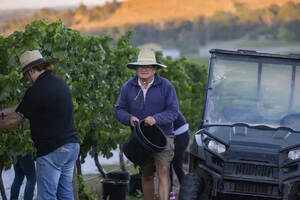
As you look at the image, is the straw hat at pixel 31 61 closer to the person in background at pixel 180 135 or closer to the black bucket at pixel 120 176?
the person in background at pixel 180 135

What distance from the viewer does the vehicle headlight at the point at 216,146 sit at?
7665 millimetres

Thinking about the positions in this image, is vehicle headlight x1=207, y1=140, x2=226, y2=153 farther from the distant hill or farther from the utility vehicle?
the distant hill

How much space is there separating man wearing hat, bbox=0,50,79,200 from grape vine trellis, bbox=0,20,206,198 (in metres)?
0.74

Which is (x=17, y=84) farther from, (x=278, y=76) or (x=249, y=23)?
(x=249, y=23)

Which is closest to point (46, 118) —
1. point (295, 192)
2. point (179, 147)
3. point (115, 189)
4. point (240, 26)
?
point (295, 192)

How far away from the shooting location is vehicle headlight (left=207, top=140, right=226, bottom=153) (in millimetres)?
7665

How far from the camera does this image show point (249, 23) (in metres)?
90.1

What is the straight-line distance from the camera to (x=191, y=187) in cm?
781

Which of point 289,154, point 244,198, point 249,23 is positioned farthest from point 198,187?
point 249,23

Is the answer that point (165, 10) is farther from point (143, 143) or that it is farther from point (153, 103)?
point (143, 143)

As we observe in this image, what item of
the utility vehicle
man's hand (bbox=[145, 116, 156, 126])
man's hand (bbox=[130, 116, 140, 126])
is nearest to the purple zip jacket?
man's hand (bbox=[130, 116, 140, 126])

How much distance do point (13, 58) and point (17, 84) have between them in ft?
0.96

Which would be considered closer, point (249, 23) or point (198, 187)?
point (198, 187)

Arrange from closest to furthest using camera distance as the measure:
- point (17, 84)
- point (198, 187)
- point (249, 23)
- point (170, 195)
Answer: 1. point (17, 84)
2. point (198, 187)
3. point (170, 195)
4. point (249, 23)
